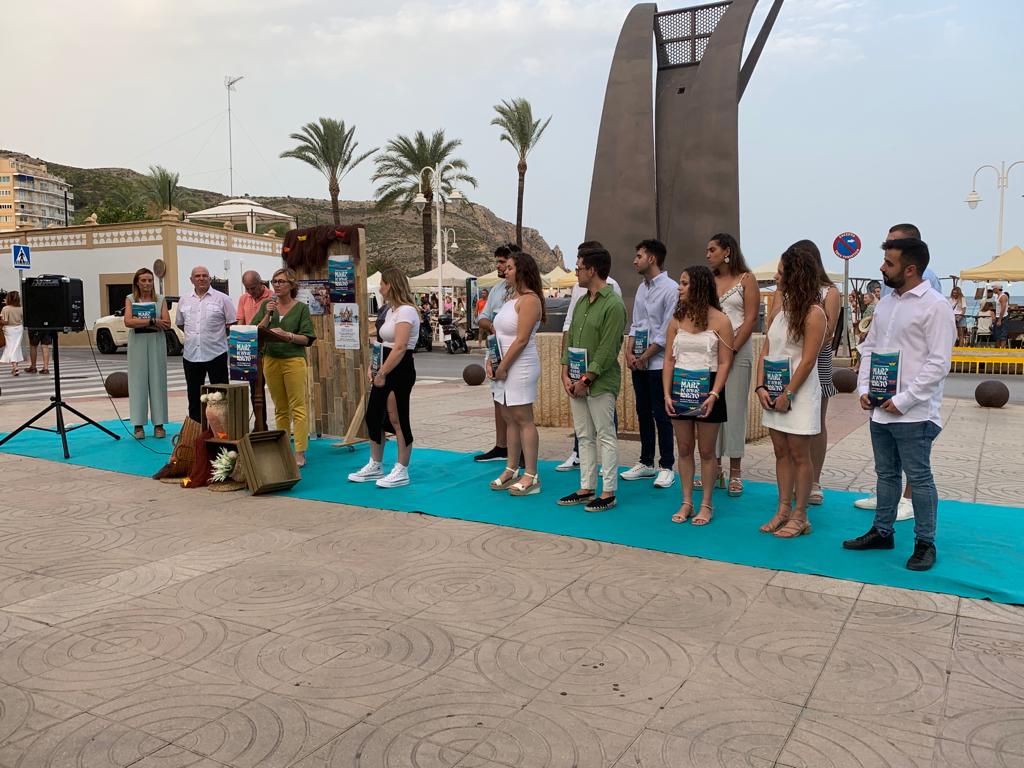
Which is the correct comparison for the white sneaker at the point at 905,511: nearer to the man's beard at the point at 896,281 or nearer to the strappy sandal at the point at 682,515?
the strappy sandal at the point at 682,515

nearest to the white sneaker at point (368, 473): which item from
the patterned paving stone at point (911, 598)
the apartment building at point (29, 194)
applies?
the patterned paving stone at point (911, 598)

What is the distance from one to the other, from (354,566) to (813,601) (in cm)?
240

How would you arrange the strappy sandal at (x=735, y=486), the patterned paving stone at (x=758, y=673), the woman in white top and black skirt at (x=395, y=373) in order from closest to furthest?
the patterned paving stone at (x=758, y=673) < the strappy sandal at (x=735, y=486) < the woman in white top and black skirt at (x=395, y=373)

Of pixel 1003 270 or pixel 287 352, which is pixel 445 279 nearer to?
pixel 1003 270

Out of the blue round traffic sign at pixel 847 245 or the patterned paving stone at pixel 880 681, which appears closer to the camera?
the patterned paving stone at pixel 880 681

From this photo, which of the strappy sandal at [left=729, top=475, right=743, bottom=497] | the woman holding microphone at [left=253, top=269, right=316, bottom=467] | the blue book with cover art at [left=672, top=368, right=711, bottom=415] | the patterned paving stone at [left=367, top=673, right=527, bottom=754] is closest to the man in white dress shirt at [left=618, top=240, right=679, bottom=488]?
the strappy sandal at [left=729, top=475, right=743, bottom=497]

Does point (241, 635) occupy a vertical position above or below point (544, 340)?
below

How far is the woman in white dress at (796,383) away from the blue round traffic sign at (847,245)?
13327 mm

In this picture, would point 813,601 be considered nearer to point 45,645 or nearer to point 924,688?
point 924,688

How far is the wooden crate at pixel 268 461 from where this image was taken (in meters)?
6.42

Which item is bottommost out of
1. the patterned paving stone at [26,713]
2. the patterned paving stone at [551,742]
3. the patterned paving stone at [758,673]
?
the patterned paving stone at [551,742]

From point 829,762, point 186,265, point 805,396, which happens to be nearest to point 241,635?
point 829,762

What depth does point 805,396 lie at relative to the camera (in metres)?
5.00

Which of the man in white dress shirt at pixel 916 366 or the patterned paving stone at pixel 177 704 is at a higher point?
the man in white dress shirt at pixel 916 366
